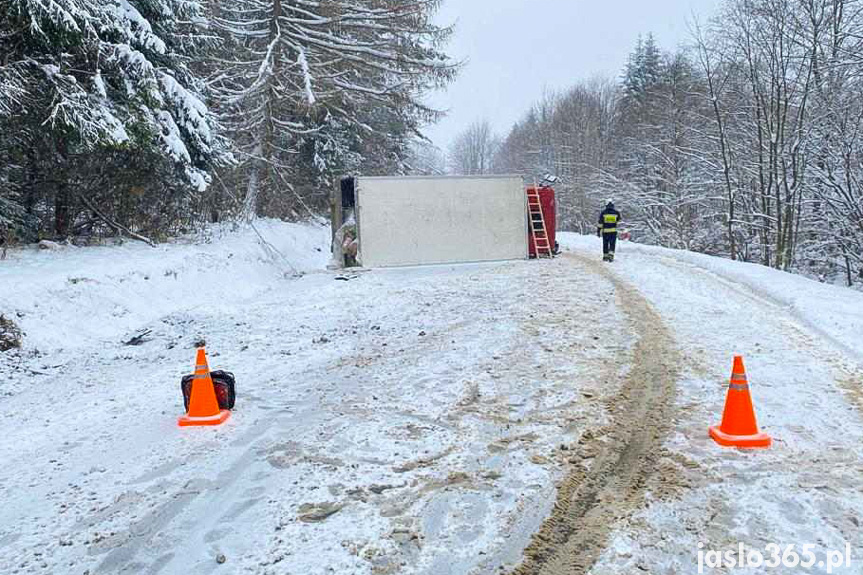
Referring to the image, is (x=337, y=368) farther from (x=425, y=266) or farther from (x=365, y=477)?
(x=425, y=266)

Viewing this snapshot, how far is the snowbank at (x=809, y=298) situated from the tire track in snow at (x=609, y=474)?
2712 millimetres

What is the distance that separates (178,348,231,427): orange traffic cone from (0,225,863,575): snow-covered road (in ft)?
0.34

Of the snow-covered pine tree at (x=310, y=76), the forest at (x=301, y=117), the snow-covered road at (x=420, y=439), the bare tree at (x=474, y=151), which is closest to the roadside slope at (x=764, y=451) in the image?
the snow-covered road at (x=420, y=439)

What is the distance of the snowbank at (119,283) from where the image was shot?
7295mm

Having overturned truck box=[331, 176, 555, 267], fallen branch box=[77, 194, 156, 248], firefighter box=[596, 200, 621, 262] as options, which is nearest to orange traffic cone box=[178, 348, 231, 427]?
fallen branch box=[77, 194, 156, 248]

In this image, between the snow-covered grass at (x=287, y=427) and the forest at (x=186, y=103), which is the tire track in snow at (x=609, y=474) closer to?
the snow-covered grass at (x=287, y=427)

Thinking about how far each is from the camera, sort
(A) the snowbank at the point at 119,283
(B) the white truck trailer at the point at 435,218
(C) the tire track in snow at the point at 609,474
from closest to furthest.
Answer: (C) the tire track in snow at the point at 609,474 < (A) the snowbank at the point at 119,283 < (B) the white truck trailer at the point at 435,218

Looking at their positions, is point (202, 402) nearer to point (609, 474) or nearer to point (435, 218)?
point (609, 474)

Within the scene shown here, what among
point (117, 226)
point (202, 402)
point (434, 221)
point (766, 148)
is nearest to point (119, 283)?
point (117, 226)

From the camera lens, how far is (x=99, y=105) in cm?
925

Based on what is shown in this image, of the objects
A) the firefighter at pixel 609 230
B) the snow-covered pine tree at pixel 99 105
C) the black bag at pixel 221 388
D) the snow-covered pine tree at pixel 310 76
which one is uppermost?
the snow-covered pine tree at pixel 310 76

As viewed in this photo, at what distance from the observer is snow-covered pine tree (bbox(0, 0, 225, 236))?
870cm

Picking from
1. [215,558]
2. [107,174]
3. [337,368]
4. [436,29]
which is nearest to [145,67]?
[107,174]

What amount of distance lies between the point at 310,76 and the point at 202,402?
47.5 feet
